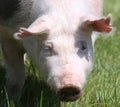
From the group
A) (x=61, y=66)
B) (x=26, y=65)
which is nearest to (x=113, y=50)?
(x=26, y=65)

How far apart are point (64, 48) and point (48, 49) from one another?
104 mm

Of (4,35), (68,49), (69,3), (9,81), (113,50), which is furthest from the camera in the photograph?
(113,50)

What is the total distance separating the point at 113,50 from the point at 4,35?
1.43 metres

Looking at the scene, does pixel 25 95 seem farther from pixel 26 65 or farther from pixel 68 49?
pixel 68 49

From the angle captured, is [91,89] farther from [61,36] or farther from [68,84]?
[68,84]

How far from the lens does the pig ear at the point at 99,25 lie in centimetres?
277

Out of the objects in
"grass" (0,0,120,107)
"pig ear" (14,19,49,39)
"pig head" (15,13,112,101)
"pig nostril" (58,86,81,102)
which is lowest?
"grass" (0,0,120,107)

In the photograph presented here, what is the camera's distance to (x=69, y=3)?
2.95 m

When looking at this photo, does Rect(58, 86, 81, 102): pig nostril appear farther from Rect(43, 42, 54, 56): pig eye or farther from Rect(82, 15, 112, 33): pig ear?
Rect(82, 15, 112, 33): pig ear

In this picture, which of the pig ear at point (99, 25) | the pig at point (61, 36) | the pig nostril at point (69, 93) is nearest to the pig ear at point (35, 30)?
the pig at point (61, 36)

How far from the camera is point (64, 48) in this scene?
271cm

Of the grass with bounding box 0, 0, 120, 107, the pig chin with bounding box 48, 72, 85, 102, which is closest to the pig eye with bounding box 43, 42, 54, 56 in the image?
the pig chin with bounding box 48, 72, 85, 102

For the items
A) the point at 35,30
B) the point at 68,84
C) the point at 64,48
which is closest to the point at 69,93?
the point at 68,84

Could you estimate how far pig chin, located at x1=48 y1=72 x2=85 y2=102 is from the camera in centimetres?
256
